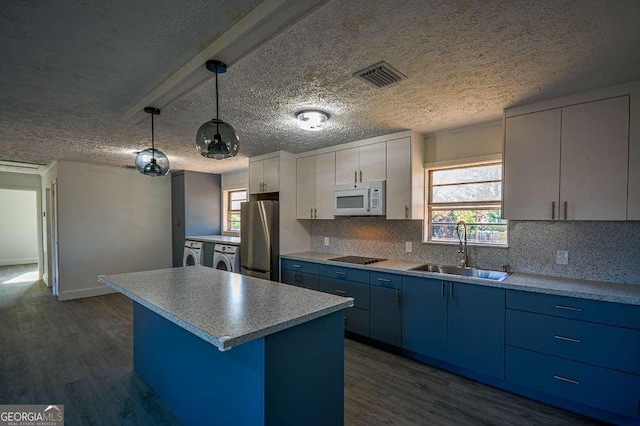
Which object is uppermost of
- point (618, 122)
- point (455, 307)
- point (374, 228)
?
point (618, 122)

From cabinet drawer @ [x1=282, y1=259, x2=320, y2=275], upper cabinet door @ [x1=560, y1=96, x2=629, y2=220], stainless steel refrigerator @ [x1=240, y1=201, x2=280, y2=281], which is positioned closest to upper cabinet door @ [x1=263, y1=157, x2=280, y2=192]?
stainless steel refrigerator @ [x1=240, y1=201, x2=280, y2=281]

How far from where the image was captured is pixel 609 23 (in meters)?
→ 1.44

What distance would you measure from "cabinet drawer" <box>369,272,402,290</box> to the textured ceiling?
4.99 feet

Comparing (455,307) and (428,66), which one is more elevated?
(428,66)

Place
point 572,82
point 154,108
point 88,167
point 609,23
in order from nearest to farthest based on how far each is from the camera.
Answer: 1. point 609,23
2. point 572,82
3. point 154,108
4. point 88,167

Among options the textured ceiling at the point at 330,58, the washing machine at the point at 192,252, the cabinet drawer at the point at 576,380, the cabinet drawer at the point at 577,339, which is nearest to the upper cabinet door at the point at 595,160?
the textured ceiling at the point at 330,58

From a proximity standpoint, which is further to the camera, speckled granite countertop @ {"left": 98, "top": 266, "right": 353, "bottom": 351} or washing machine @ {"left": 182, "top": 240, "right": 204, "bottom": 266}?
washing machine @ {"left": 182, "top": 240, "right": 204, "bottom": 266}

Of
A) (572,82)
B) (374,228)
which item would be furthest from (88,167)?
(572,82)

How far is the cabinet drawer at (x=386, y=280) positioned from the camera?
3008 mm

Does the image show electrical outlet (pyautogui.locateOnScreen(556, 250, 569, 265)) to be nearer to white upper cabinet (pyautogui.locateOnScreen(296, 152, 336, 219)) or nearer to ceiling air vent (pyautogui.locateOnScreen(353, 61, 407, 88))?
ceiling air vent (pyautogui.locateOnScreen(353, 61, 407, 88))

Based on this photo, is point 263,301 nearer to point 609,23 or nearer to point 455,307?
point 455,307

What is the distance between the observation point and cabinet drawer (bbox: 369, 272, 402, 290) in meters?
3.01

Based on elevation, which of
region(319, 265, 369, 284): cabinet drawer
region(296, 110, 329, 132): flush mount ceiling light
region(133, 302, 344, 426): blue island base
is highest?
region(296, 110, 329, 132): flush mount ceiling light

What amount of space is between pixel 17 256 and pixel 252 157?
9010mm
